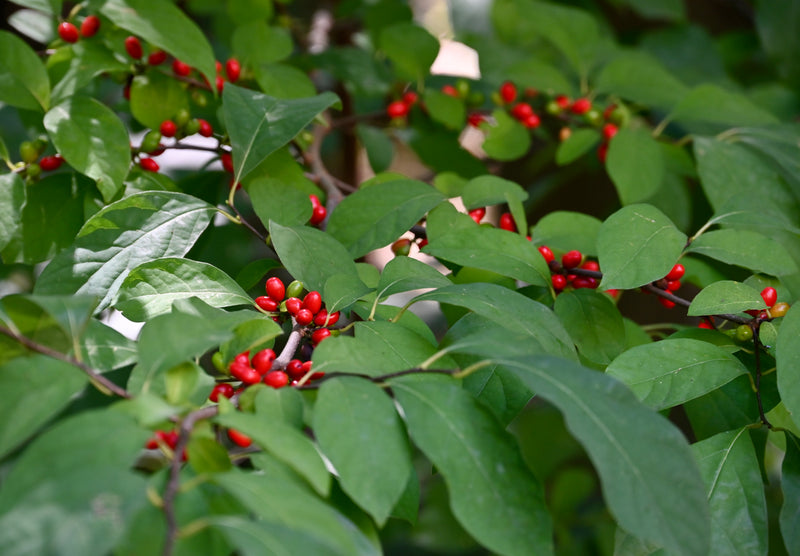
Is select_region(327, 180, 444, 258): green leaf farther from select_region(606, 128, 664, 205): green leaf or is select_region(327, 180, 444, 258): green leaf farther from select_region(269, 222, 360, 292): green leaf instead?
select_region(606, 128, 664, 205): green leaf

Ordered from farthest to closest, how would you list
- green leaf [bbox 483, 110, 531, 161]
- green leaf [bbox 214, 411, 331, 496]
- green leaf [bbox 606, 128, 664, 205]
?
green leaf [bbox 483, 110, 531, 161] < green leaf [bbox 606, 128, 664, 205] < green leaf [bbox 214, 411, 331, 496]

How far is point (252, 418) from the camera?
419 mm

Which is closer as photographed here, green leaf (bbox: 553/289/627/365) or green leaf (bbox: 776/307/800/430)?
green leaf (bbox: 776/307/800/430)

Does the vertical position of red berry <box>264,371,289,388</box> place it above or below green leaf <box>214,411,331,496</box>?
below

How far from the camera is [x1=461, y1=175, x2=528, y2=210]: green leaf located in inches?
31.0

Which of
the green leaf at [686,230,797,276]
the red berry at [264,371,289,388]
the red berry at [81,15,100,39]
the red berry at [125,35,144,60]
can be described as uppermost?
the red berry at [81,15,100,39]

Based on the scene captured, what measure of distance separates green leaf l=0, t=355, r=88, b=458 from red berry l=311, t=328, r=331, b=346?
0.68 ft

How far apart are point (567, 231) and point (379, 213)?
0.21 meters

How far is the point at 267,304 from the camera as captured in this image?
63 centimetres

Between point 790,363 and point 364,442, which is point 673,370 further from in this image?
point 364,442

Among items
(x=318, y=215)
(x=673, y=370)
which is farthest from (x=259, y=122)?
(x=673, y=370)

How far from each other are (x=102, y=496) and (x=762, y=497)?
496 millimetres

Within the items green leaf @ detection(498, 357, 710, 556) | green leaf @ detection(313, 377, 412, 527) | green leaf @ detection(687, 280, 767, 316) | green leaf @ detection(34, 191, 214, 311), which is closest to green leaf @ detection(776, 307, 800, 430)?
green leaf @ detection(687, 280, 767, 316)

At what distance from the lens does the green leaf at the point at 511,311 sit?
54 centimetres
